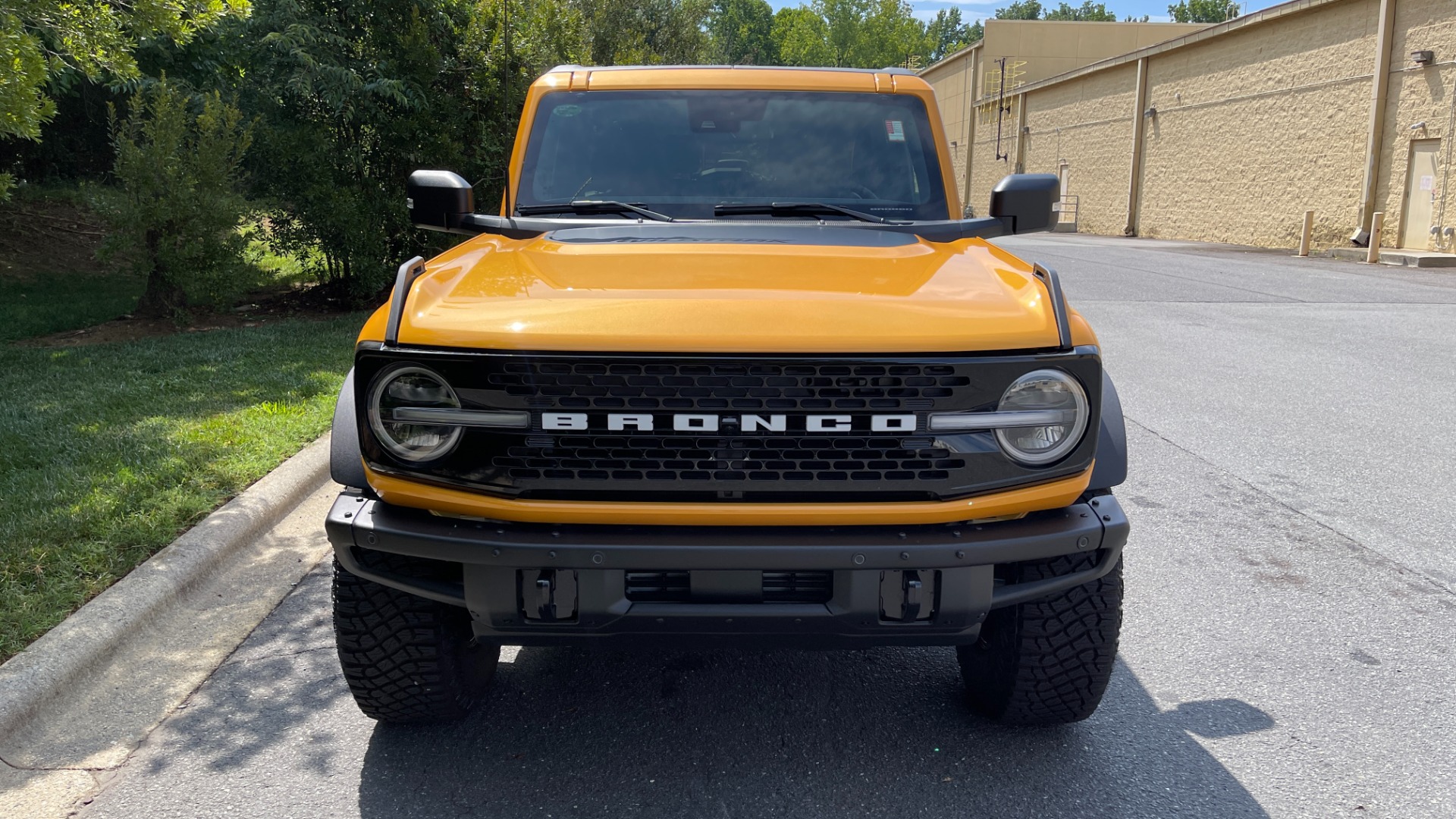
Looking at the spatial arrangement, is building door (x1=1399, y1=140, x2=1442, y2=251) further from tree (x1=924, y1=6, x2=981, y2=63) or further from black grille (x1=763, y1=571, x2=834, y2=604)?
tree (x1=924, y1=6, x2=981, y2=63)

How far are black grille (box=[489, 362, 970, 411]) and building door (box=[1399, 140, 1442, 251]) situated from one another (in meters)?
25.3

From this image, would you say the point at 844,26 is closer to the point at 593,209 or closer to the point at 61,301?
the point at 61,301

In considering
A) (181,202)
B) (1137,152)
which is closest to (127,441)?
(181,202)

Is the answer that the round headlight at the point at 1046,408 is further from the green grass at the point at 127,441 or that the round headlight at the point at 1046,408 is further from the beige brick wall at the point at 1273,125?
the beige brick wall at the point at 1273,125

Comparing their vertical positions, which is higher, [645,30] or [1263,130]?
[645,30]

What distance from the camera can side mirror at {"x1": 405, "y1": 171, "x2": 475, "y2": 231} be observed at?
3.97 metres

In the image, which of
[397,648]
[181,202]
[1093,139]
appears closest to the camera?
[397,648]

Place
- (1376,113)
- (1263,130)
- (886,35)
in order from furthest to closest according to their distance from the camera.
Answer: (886,35)
(1263,130)
(1376,113)

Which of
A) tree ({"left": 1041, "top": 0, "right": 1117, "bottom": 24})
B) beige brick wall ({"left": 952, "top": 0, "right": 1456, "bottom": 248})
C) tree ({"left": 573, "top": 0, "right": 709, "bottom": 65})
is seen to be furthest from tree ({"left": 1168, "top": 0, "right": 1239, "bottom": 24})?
tree ({"left": 573, "top": 0, "right": 709, "bottom": 65})

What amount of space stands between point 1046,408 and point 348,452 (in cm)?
170

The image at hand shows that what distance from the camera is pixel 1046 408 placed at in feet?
8.85

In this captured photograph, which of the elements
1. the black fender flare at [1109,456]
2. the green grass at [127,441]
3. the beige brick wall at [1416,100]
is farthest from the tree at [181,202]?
the beige brick wall at [1416,100]

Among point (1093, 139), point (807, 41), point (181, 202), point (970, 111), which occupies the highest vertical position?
Result: point (807, 41)

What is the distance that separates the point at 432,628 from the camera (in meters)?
2.98
